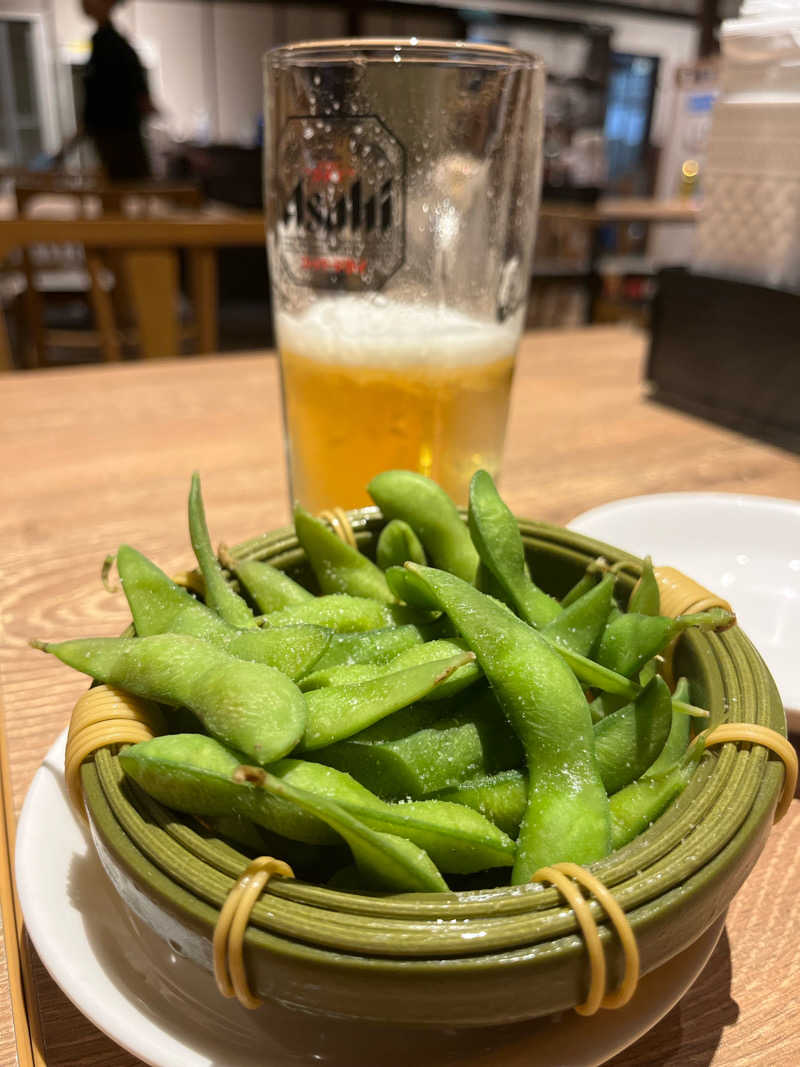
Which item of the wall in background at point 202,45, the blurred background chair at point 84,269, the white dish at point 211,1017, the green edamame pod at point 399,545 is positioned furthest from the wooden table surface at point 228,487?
the wall in background at point 202,45

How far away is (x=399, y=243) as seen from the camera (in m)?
0.68

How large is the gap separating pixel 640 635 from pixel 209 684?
7.8 inches

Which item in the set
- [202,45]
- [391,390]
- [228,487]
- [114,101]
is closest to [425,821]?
[391,390]

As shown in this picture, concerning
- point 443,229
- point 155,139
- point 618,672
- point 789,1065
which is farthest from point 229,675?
point 155,139

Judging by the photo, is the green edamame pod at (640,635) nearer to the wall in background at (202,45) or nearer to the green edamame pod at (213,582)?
the green edamame pod at (213,582)

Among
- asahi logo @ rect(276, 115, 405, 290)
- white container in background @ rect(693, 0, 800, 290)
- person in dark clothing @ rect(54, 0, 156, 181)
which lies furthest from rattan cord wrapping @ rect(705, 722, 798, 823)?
person in dark clothing @ rect(54, 0, 156, 181)

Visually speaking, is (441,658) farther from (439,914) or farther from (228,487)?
(228,487)

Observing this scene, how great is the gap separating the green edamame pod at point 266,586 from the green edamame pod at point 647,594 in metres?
0.18

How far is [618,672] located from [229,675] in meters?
0.19

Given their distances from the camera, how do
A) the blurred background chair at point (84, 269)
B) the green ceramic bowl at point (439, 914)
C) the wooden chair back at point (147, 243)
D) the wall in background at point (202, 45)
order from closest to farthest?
the green ceramic bowl at point (439, 914) < the wooden chair back at point (147, 243) < the blurred background chair at point (84, 269) < the wall in background at point (202, 45)

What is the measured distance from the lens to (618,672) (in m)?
0.42

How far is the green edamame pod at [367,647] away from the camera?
426mm

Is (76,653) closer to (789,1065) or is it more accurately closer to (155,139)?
(789,1065)

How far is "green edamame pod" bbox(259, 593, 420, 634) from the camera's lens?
0.45m
